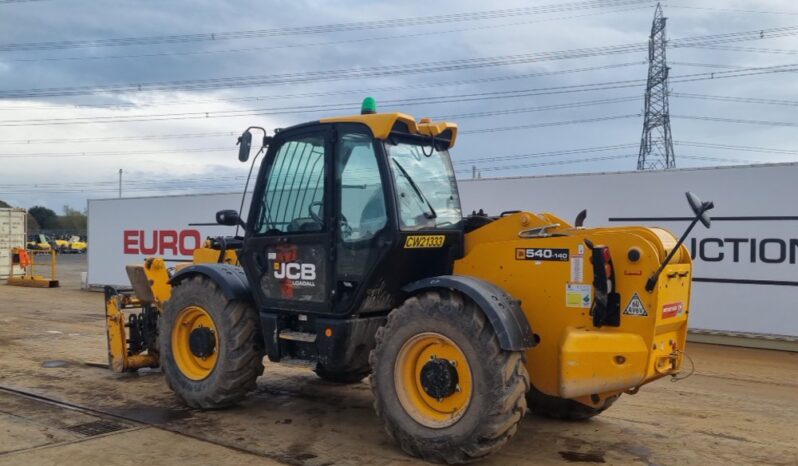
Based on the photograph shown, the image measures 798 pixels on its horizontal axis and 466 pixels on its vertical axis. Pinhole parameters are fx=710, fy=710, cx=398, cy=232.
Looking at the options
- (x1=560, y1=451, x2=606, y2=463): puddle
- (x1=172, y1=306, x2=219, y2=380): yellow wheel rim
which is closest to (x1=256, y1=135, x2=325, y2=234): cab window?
(x1=172, y1=306, x2=219, y2=380): yellow wheel rim

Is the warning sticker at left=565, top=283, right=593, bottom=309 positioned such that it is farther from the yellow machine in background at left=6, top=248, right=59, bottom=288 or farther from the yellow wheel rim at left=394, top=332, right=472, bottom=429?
the yellow machine in background at left=6, top=248, right=59, bottom=288

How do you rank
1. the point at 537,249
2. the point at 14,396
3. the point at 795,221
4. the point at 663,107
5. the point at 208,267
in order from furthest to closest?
the point at 663,107, the point at 795,221, the point at 14,396, the point at 208,267, the point at 537,249

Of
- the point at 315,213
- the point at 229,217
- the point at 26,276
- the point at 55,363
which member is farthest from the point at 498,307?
the point at 26,276

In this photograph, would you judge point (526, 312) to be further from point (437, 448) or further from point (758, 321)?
point (758, 321)

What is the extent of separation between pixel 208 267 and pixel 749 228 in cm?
848

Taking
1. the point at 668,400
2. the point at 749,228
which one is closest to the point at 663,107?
the point at 749,228

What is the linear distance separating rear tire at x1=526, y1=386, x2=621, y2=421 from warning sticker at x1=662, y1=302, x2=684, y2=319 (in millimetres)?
1289

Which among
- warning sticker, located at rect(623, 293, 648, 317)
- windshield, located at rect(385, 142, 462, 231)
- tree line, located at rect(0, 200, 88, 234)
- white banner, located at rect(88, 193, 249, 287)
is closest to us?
warning sticker, located at rect(623, 293, 648, 317)

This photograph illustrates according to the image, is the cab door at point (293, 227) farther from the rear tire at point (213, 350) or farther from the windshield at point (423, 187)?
the windshield at point (423, 187)

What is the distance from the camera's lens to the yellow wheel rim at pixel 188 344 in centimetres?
637

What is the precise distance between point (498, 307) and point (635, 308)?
0.90 metres

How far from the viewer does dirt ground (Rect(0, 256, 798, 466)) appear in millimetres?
5062

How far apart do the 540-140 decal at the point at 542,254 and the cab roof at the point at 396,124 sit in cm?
127

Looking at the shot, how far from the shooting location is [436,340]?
4895 millimetres
